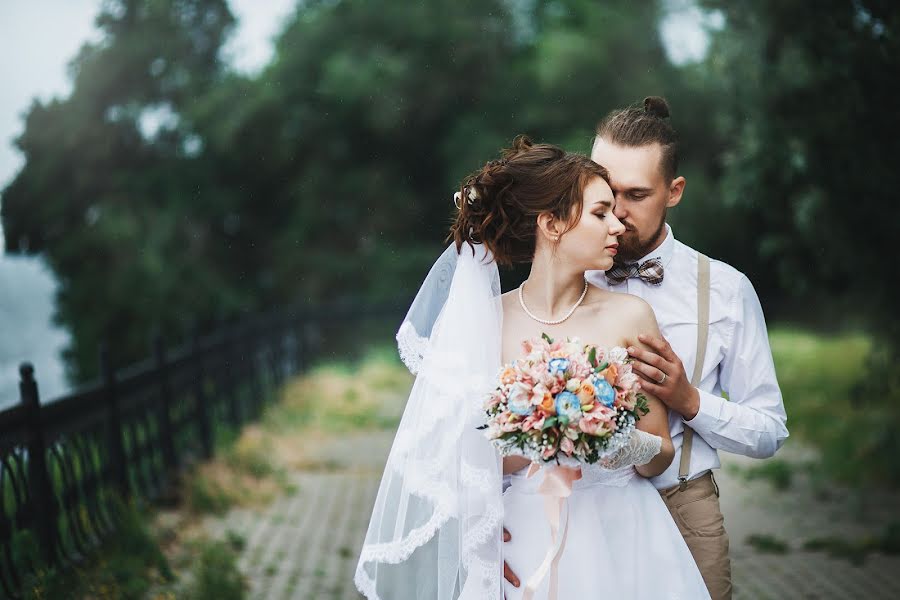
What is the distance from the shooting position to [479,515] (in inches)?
108

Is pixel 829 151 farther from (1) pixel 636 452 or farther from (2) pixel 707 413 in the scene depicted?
(1) pixel 636 452

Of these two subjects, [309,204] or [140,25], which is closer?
[140,25]

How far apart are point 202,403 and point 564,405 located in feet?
22.8

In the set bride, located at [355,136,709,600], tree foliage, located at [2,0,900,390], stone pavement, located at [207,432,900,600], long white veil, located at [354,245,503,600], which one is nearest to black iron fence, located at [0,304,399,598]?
stone pavement, located at [207,432,900,600]

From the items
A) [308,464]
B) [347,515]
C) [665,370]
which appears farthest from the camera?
[308,464]

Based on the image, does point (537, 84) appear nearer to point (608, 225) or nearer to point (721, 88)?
point (721, 88)

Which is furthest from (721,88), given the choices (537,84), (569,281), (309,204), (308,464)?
(309,204)

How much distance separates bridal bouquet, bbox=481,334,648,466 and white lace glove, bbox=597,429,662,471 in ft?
0.25

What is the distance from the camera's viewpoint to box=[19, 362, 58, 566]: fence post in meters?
4.86

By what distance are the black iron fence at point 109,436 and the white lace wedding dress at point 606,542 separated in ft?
8.97

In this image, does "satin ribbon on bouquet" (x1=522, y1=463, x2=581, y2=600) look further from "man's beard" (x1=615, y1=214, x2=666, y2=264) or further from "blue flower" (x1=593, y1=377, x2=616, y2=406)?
"man's beard" (x1=615, y1=214, x2=666, y2=264)

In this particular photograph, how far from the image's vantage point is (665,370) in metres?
2.72

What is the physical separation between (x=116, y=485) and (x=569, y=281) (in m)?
4.57

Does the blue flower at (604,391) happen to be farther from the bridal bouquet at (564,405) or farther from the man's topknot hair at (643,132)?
the man's topknot hair at (643,132)
